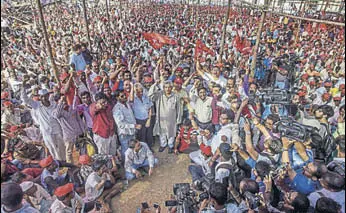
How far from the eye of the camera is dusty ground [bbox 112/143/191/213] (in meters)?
3.36

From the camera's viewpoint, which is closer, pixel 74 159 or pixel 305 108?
pixel 305 108

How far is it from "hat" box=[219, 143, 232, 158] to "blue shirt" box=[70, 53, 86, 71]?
3.41m

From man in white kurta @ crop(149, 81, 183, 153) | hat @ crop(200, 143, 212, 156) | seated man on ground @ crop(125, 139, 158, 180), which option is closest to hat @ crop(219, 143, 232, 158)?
hat @ crop(200, 143, 212, 156)

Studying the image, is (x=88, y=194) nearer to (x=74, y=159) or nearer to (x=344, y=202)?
(x=74, y=159)

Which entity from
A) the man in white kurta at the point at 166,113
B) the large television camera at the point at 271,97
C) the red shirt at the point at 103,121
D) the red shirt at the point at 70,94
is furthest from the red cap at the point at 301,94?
the red shirt at the point at 70,94

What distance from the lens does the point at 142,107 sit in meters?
3.88

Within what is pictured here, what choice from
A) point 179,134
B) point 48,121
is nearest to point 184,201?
point 179,134

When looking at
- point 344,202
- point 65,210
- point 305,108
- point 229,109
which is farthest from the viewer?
point 229,109

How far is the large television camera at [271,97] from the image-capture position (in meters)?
4.14

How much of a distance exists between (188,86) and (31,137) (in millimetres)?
2736

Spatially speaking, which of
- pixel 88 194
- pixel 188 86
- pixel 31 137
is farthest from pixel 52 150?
pixel 188 86

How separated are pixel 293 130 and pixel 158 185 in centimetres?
203

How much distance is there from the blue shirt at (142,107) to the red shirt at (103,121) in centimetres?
44

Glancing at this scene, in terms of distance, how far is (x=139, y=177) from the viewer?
3.75 m
